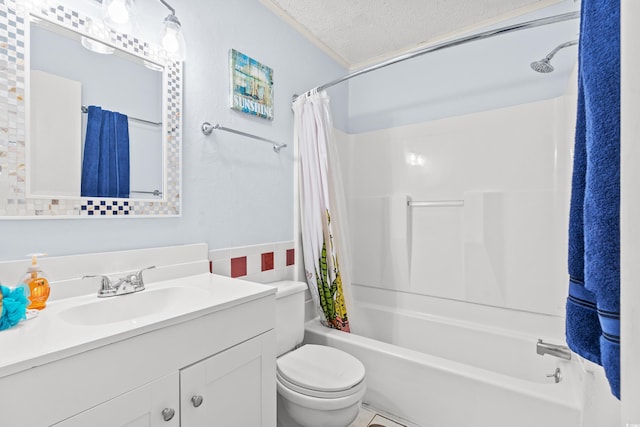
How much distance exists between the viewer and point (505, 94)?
1.97 metres

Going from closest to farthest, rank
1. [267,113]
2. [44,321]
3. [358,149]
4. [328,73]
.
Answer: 1. [44,321]
2. [267,113]
3. [328,73]
4. [358,149]

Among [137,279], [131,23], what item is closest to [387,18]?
[131,23]

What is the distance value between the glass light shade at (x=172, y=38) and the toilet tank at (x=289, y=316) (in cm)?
117

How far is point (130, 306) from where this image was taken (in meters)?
1.08

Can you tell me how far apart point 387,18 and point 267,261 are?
1710mm

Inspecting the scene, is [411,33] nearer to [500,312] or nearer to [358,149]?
[358,149]

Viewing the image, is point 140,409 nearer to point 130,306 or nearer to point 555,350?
point 130,306

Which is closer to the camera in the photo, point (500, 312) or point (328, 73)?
point (500, 312)

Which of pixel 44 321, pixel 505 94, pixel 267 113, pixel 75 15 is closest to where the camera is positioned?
Answer: pixel 44 321

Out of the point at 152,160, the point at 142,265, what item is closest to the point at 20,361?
Result: the point at 142,265

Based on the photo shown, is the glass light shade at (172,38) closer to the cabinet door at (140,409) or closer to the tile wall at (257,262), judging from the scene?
the tile wall at (257,262)

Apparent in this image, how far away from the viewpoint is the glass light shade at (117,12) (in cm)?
108

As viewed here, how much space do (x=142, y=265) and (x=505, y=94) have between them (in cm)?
228

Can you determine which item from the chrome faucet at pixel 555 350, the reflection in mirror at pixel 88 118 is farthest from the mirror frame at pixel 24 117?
the chrome faucet at pixel 555 350
